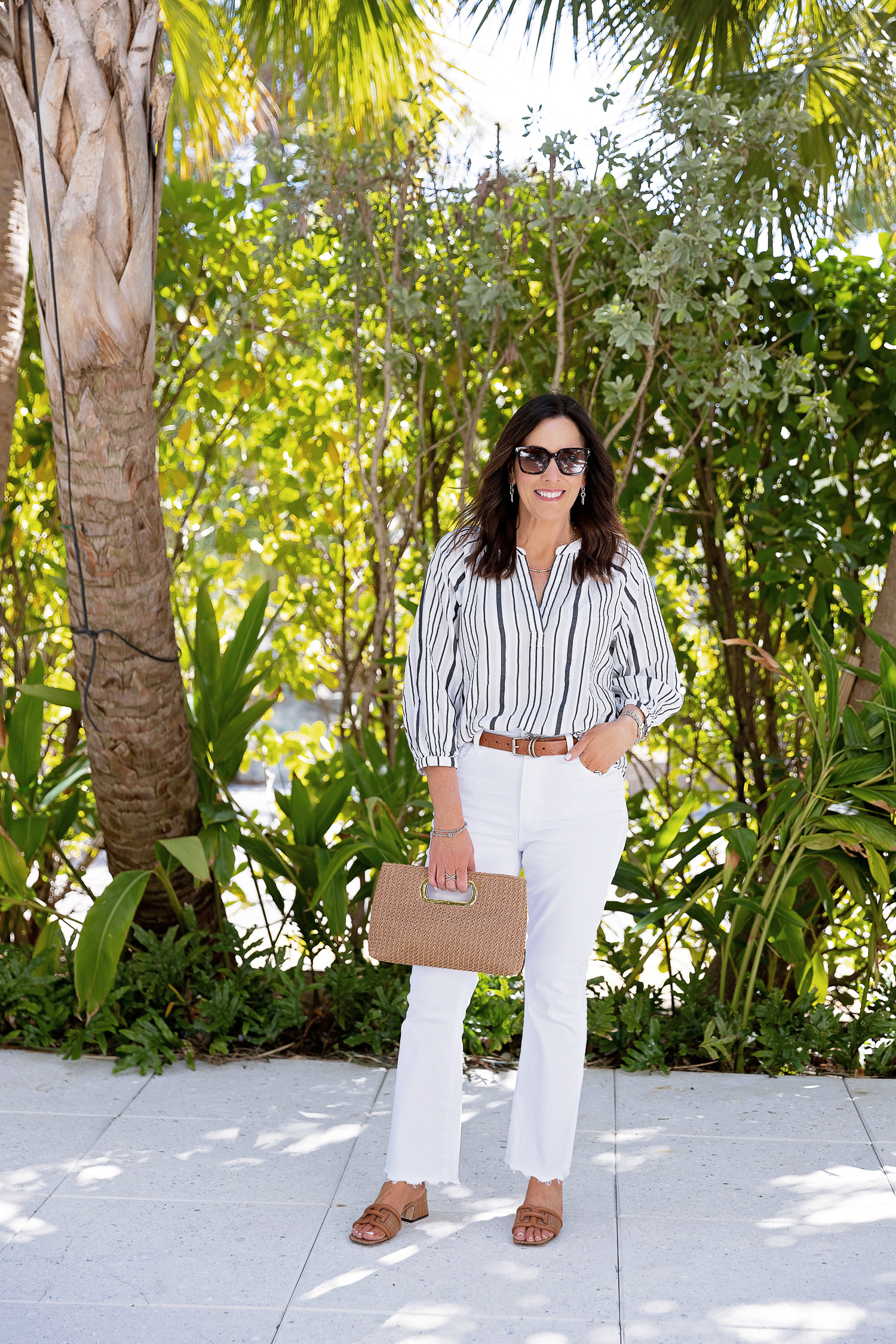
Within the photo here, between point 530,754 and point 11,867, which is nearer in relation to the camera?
point 530,754

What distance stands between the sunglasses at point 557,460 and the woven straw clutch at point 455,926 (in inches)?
32.4

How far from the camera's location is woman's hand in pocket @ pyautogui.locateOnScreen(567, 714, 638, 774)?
2.42 m

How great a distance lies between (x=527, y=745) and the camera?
2.45m

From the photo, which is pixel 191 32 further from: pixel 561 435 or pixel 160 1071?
pixel 160 1071

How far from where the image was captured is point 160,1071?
10.9 feet

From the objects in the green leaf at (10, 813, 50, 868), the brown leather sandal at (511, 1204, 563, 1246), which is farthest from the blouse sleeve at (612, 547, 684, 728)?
the green leaf at (10, 813, 50, 868)

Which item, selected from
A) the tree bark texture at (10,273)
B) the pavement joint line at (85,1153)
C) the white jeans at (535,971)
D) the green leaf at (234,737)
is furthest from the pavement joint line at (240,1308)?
the tree bark texture at (10,273)

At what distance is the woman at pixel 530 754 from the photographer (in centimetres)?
244

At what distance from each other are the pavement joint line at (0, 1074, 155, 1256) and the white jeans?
2.52 feet

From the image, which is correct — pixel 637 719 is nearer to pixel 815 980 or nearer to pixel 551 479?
pixel 551 479

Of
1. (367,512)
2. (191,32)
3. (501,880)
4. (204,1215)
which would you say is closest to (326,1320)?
(204,1215)

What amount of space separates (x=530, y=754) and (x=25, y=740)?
200 centimetres

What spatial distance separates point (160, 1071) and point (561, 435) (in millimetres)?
2087

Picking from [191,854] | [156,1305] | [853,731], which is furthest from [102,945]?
Result: [853,731]
